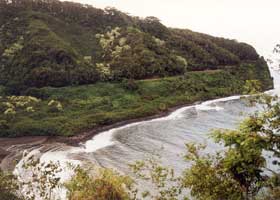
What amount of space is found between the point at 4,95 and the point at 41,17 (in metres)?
35.3

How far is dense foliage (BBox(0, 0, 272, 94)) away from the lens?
291 feet

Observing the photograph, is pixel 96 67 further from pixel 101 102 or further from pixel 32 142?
pixel 32 142

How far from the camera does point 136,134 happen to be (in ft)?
214

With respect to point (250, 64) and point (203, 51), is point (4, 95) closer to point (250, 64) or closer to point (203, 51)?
point (203, 51)

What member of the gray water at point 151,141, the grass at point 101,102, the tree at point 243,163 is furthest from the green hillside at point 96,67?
the tree at point 243,163

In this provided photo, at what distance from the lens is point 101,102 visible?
3182 inches

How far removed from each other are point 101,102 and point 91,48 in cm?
2997

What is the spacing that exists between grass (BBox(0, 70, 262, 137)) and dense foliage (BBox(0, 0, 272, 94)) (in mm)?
4537

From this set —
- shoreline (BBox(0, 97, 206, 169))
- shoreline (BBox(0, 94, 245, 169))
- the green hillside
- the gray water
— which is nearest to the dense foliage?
the green hillside

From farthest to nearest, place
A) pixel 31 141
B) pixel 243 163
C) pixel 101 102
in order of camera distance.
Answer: pixel 101 102
pixel 31 141
pixel 243 163

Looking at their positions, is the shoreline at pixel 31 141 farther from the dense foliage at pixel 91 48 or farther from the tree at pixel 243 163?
the tree at pixel 243 163

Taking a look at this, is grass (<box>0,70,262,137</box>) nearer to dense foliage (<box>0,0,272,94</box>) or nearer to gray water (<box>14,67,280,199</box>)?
dense foliage (<box>0,0,272,94</box>)

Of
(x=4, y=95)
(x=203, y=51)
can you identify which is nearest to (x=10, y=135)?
(x=4, y=95)

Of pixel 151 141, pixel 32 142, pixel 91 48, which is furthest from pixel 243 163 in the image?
pixel 91 48
